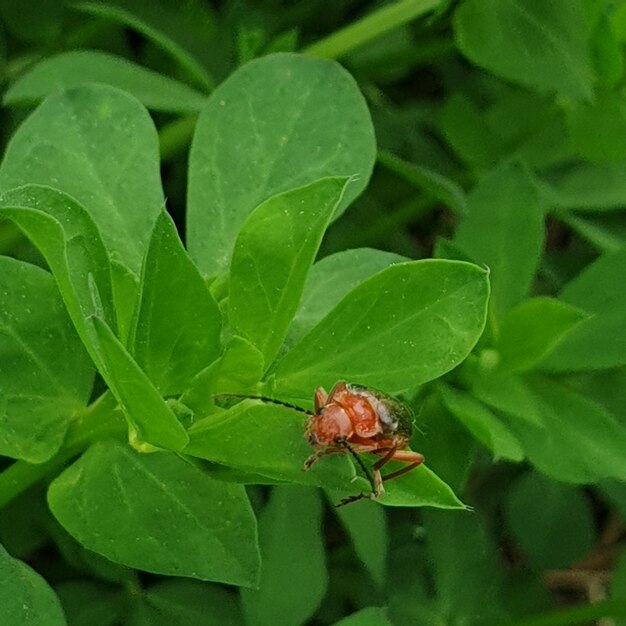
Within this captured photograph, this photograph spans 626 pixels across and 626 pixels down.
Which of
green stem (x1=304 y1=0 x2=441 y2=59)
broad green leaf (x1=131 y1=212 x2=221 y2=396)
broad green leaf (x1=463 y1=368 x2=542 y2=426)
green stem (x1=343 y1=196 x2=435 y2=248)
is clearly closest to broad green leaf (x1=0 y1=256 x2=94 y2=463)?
broad green leaf (x1=131 y1=212 x2=221 y2=396)

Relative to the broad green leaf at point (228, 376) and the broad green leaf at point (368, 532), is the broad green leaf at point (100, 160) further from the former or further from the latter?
the broad green leaf at point (368, 532)

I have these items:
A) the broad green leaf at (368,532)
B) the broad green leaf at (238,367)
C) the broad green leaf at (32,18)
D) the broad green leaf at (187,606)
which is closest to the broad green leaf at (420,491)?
the broad green leaf at (238,367)

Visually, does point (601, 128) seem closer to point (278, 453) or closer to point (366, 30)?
point (366, 30)

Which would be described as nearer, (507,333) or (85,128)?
(85,128)

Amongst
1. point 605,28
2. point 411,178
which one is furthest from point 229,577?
point 605,28

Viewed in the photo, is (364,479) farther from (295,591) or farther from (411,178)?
(411,178)

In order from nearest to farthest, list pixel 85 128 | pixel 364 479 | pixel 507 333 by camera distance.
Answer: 1. pixel 364 479
2. pixel 85 128
3. pixel 507 333
